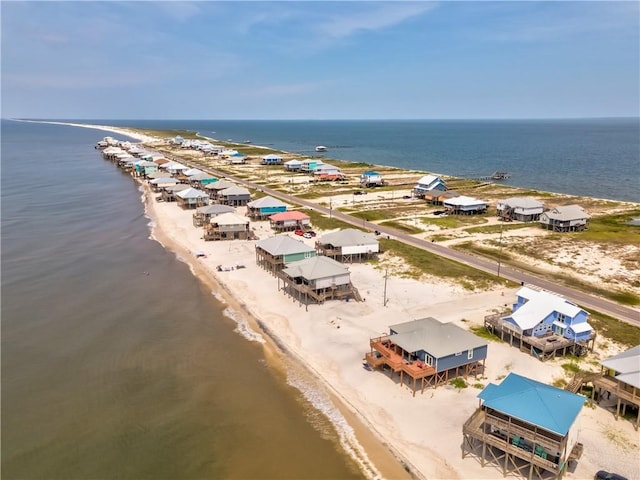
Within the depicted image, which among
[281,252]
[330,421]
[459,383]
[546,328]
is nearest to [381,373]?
[459,383]

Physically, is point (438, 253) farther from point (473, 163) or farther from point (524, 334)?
point (473, 163)

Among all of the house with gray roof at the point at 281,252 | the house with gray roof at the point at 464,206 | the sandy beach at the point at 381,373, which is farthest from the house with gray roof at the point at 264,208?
the house with gray roof at the point at 464,206

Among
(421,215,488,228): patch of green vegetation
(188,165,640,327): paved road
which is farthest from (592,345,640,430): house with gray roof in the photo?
(421,215,488,228): patch of green vegetation

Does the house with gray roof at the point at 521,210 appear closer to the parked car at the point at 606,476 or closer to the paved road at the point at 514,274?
the paved road at the point at 514,274

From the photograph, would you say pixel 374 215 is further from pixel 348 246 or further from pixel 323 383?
pixel 323 383

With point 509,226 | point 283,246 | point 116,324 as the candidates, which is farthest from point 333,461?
point 509,226

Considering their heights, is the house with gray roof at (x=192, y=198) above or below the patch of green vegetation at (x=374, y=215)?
above
